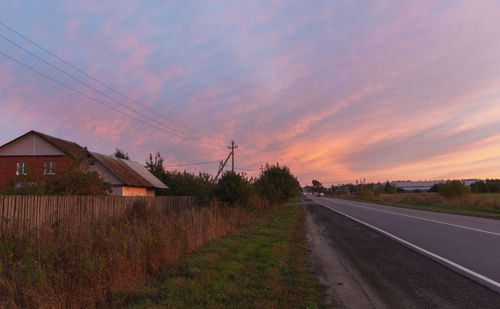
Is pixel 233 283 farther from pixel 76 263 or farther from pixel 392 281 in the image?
pixel 392 281

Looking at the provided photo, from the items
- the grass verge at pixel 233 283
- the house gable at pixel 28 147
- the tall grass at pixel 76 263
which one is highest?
the house gable at pixel 28 147

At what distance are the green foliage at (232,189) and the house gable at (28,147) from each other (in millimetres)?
18386

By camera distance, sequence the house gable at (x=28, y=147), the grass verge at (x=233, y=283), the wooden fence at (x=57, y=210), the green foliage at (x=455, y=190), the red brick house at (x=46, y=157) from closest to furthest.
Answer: the grass verge at (x=233, y=283) → the wooden fence at (x=57, y=210) → the red brick house at (x=46, y=157) → the house gable at (x=28, y=147) → the green foliage at (x=455, y=190)

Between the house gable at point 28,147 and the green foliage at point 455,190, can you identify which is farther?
the green foliage at point 455,190

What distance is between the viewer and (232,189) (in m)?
18.9

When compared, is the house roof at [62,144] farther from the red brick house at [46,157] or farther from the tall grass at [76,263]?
the tall grass at [76,263]

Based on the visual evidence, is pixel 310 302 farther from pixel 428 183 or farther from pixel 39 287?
pixel 428 183

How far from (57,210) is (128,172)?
19.1 meters

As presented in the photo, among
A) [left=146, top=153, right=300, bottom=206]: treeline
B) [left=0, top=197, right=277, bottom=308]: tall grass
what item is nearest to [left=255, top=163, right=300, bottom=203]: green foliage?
[left=146, top=153, right=300, bottom=206]: treeline

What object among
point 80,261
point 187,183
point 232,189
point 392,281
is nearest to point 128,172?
point 187,183

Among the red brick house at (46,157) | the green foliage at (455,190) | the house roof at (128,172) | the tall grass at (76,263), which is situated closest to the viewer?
the tall grass at (76,263)

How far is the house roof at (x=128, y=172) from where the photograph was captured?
25891mm

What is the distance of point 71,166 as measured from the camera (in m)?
12.5

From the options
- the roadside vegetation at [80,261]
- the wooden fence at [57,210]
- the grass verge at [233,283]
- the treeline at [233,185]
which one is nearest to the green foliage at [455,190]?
the treeline at [233,185]
